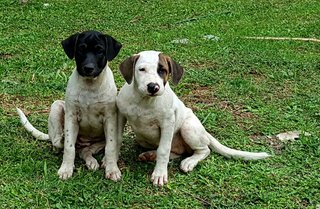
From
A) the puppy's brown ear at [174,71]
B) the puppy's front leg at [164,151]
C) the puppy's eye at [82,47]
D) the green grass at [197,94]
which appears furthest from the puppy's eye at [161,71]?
the green grass at [197,94]

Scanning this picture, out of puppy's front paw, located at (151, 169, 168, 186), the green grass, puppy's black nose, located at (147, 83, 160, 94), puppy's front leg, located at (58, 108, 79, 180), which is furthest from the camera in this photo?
puppy's front leg, located at (58, 108, 79, 180)

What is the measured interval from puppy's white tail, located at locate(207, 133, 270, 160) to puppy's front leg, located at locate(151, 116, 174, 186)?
0.59 meters

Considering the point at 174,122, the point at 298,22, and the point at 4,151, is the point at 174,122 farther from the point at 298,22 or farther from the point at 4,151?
the point at 298,22

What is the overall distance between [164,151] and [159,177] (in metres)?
0.21

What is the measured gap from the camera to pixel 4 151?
5180 mm

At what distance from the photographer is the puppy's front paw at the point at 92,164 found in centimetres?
487

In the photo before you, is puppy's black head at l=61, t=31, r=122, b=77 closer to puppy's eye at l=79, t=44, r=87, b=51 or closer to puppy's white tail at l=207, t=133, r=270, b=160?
puppy's eye at l=79, t=44, r=87, b=51

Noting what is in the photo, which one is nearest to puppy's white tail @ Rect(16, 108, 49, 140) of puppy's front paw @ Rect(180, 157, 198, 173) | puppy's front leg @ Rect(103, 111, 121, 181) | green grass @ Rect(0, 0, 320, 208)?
green grass @ Rect(0, 0, 320, 208)

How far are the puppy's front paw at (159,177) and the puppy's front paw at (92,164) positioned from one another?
0.52 m

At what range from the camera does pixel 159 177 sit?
4.65 meters

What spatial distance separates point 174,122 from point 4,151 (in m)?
1.61

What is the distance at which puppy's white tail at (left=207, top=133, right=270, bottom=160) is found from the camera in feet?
16.7

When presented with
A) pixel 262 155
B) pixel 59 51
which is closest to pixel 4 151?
pixel 262 155

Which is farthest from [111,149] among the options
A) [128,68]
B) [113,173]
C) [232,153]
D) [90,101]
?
[232,153]
